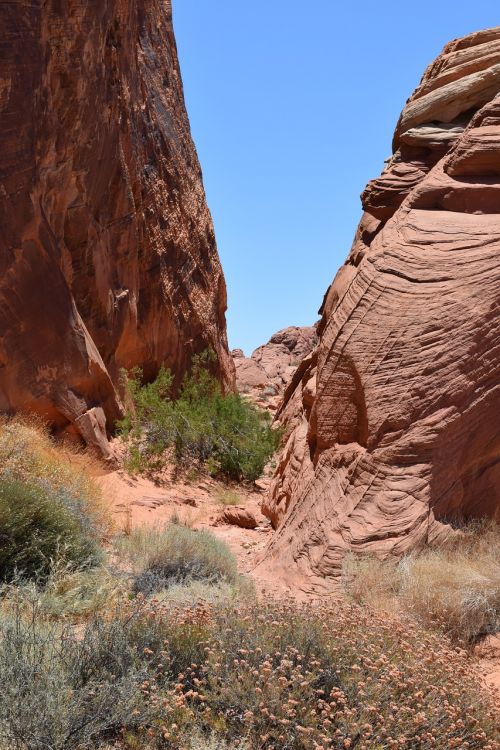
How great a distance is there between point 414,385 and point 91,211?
30.0 ft

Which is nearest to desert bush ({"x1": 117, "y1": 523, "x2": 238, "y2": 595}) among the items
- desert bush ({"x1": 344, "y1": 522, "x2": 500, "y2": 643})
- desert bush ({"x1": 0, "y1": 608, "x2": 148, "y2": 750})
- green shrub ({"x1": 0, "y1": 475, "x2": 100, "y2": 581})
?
green shrub ({"x1": 0, "y1": 475, "x2": 100, "y2": 581})

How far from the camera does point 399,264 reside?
757 centimetres

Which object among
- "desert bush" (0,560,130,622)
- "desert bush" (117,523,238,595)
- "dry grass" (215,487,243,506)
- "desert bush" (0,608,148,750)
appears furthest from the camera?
"dry grass" (215,487,243,506)

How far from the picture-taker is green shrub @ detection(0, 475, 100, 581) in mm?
6211

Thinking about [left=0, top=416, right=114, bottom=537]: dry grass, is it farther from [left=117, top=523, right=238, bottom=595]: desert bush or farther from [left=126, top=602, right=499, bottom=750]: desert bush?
[left=126, top=602, right=499, bottom=750]: desert bush

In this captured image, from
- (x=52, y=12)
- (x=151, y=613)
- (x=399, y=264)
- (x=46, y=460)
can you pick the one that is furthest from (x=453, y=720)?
(x=52, y=12)

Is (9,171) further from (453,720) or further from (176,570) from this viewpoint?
(453,720)

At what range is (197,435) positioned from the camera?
48.8 ft

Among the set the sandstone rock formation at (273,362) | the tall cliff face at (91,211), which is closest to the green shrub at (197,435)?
the tall cliff face at (91,211)

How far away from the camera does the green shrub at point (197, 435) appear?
14.2 m

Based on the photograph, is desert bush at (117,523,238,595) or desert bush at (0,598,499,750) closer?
desert bush at (0,598,499,750)

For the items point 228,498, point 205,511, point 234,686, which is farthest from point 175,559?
point 228,498

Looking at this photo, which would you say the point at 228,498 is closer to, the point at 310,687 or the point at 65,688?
the point at 310,687

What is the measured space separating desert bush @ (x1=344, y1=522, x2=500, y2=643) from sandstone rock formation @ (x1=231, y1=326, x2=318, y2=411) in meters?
24.9
